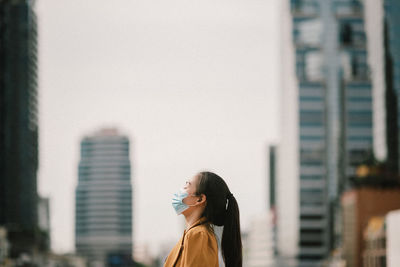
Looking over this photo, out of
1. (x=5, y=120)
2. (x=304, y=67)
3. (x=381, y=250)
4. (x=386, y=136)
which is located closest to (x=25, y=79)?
(x=5, y=120)

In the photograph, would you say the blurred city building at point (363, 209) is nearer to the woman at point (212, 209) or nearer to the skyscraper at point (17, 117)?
the woman at point (212, 209)

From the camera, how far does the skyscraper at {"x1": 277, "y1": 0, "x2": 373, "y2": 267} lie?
466 ft

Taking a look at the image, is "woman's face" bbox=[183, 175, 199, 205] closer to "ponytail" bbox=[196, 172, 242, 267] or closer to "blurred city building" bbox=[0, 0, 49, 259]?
"ponytail" bbox=[196, 172, 242, 267]

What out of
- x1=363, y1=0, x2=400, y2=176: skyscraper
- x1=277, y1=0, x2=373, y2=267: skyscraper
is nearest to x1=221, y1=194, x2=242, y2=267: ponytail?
x1=363, y1=0, x2=400, y2=176: skyscraper

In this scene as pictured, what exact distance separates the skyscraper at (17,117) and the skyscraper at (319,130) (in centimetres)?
4377

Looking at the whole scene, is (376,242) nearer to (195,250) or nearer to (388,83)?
(195,250)

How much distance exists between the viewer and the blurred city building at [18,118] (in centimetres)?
13050

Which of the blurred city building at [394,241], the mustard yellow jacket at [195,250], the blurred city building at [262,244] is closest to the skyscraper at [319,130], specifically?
the blurred city building at [262,244]

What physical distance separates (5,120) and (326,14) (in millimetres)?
59883

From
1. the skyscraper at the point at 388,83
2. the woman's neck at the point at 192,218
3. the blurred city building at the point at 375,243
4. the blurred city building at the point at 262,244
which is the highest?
the skyscraper at the point at 388,83

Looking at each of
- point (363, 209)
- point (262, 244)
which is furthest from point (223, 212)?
point (262, 244)

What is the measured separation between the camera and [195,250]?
455 cm

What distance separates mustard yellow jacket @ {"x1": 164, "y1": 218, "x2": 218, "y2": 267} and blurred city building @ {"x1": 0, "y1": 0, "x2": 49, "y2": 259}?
11688cm

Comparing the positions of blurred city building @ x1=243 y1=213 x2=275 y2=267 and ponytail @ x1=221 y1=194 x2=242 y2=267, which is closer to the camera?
ponytail @ x1=221 y1=194 x2=242 y2=267
